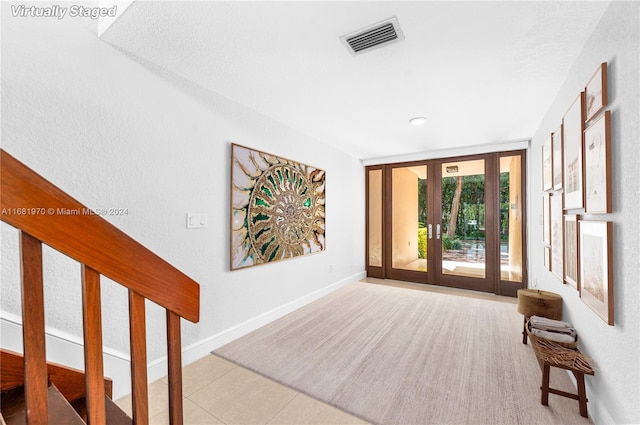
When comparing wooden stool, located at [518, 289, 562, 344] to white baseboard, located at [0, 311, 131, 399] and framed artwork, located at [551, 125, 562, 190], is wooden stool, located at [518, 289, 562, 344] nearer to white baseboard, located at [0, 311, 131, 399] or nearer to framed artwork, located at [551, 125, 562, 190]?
framed artwork, located at [551, 125, 562, 190]

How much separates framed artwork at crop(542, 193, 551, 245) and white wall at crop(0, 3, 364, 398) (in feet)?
9.36

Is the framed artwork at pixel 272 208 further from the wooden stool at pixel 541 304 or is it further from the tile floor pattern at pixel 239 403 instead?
the wooden stool at pixel 541 304

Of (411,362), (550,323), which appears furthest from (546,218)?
(411,362)

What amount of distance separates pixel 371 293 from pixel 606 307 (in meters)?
3.03

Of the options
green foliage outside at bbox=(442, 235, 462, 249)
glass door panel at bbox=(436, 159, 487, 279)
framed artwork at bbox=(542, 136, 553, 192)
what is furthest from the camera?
green foliage outside at bbox=(442, 235, 462, 249)

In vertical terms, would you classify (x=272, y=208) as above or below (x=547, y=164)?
below

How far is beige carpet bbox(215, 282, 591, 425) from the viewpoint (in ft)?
5.77

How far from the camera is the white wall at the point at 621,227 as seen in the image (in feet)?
4.03

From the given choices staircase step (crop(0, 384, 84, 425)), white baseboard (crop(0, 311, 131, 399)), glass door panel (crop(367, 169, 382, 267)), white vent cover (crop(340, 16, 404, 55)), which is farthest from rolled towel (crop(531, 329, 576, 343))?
glass door panel (crop(367, 169, 382, 267))

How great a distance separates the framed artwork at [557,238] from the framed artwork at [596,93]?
883 millimetres

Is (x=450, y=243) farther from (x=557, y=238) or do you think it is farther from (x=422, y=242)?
(x=557, y=238)

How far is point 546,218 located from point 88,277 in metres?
3.64

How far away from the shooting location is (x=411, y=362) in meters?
2.31

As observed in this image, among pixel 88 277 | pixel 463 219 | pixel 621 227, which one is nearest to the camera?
pixel 88 277
